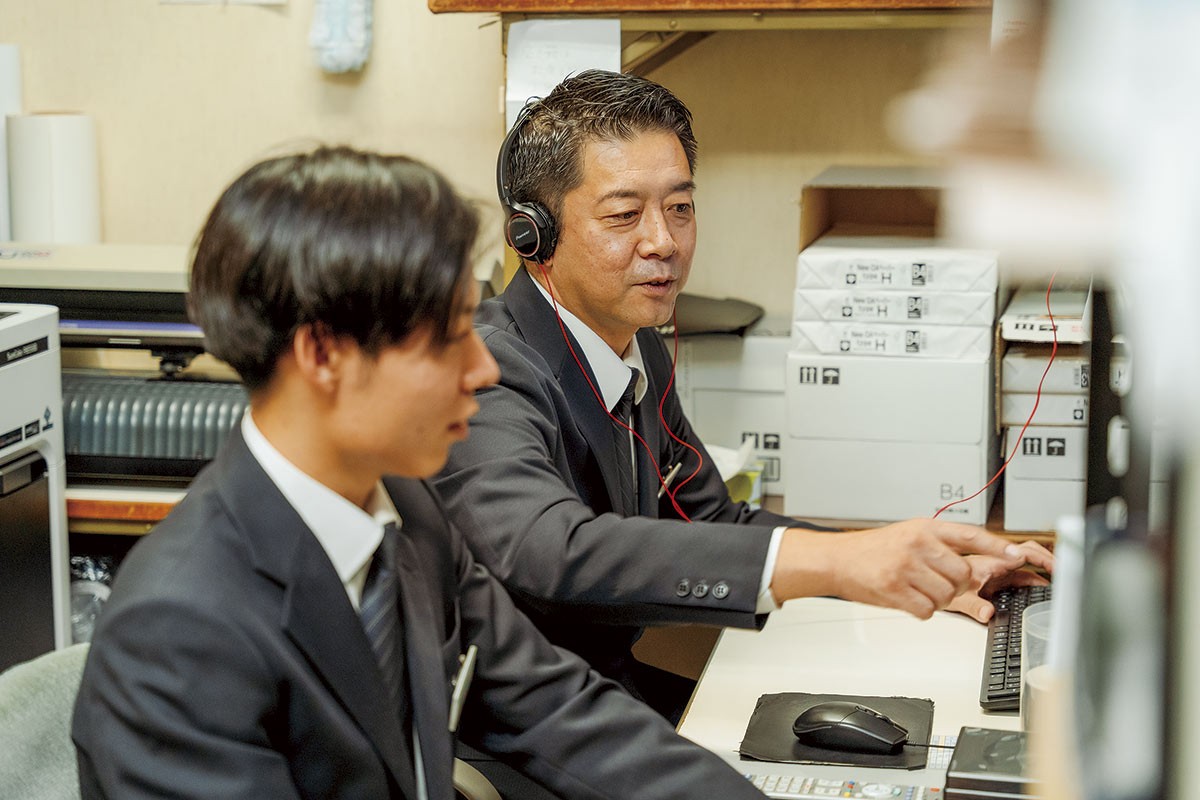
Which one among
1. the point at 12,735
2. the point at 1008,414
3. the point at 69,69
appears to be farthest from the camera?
the point at 69,69

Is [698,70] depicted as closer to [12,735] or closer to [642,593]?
[642,593]

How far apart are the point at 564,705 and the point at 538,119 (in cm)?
75

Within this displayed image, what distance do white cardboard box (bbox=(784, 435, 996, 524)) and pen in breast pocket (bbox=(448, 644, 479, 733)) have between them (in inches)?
40.0

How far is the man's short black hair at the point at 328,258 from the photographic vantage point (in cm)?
88

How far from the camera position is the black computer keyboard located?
4.27ft

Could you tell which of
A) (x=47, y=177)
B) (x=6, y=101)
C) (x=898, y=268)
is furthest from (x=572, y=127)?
(x=6, y=101)

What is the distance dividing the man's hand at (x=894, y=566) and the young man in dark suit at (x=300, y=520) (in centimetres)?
34

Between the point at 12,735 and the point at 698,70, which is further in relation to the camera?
the point at 698,70

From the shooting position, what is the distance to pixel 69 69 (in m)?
2.56

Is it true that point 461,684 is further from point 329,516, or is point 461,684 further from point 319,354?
point 319,354

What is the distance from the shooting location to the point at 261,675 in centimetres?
86

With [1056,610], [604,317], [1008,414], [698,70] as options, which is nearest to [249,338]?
[1056,610]

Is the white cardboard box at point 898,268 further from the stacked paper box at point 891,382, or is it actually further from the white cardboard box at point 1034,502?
the white cardboard box at point 1034,502

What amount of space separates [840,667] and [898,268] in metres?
0.71
